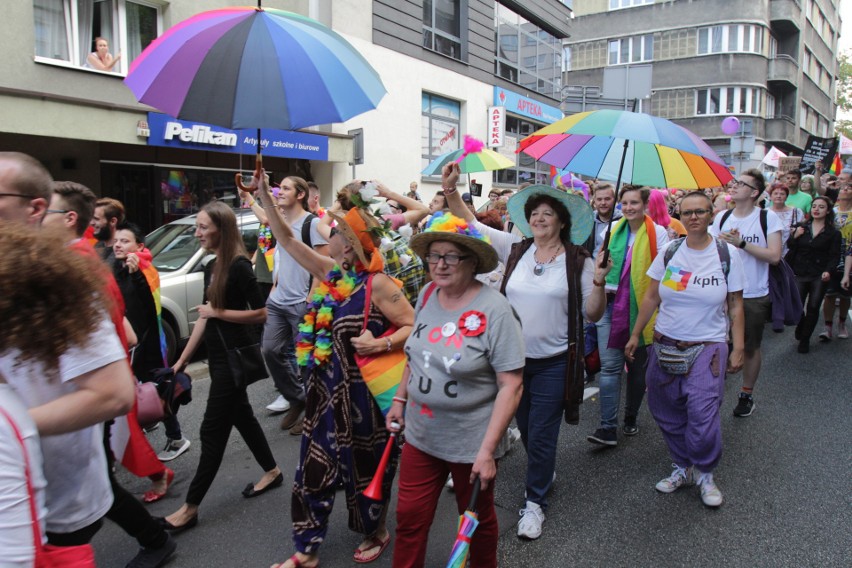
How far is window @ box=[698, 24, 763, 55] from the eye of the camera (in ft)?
132

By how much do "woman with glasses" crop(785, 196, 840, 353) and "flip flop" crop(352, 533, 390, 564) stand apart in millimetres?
6475

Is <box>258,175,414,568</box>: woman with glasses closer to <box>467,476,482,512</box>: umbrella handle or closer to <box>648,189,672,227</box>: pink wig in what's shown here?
<box>467,476,482,512</box>: umbrella handle

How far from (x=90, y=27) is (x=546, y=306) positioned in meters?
11.0

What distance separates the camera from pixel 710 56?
40812mm

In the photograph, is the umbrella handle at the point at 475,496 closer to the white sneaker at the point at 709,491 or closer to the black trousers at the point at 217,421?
the black trousers at the point at 217,421

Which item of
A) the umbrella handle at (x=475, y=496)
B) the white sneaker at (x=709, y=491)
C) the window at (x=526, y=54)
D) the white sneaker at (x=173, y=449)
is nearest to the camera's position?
the umbrella handle at (x=475, y=496)

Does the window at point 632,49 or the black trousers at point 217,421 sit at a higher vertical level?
the window at point 632,49

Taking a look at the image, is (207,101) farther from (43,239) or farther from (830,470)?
(830,470)

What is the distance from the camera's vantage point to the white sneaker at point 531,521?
3.48m

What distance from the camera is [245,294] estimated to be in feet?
12.2

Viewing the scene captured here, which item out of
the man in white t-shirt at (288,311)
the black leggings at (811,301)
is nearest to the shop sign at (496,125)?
the black leggings at (811,301)

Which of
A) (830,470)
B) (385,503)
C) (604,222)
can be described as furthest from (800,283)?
(385,503)

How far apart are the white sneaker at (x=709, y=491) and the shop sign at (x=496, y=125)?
1755 centimetres

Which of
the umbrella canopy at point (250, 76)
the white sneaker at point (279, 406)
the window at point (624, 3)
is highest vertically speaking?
the window at point (624, 3)
